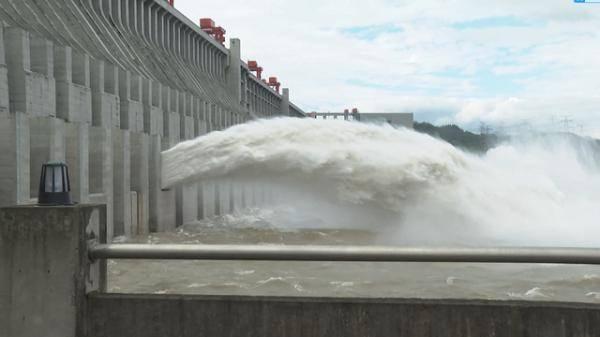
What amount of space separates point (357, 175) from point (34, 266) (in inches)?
583

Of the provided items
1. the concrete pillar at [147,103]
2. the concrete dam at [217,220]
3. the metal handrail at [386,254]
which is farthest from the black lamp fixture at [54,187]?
the concrete pillar at [147,103]

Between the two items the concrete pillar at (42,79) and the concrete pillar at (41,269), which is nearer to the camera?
the concrete pillar at (41,269)

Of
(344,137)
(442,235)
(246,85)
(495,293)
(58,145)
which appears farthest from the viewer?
(246,85)

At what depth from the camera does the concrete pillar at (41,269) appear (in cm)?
469

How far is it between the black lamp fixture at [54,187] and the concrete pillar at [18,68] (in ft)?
42.1

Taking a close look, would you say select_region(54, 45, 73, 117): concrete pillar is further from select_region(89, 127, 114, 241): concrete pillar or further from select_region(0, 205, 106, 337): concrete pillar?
select_region(0, 205, 106, 337): concrete pillar

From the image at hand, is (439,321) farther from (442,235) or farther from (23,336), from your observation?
(442,235)

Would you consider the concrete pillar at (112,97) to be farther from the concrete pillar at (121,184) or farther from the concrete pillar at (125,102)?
the concrete pillar at (121,184)

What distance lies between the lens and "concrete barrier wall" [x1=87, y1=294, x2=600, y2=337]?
4.58m

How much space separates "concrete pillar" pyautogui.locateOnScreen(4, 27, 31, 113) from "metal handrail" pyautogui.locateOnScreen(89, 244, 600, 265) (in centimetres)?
1386

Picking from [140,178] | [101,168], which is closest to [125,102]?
[140,178]

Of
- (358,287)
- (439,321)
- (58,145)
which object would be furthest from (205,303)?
(58,145)

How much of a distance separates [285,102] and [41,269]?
90913mm

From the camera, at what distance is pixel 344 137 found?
19.6 meters
